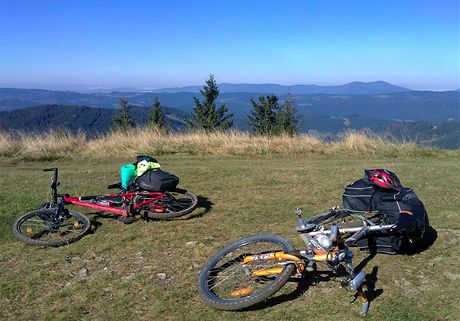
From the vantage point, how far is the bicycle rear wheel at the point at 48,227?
6.32 metres

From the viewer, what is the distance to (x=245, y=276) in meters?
4.63

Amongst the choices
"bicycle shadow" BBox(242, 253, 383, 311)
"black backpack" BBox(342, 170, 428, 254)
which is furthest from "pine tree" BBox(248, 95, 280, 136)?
"bicycle shadow" BBox(242, 253, 383, 311)

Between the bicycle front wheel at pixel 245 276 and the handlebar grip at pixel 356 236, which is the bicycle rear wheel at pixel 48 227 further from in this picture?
the handlebar grip at pixel 356 236

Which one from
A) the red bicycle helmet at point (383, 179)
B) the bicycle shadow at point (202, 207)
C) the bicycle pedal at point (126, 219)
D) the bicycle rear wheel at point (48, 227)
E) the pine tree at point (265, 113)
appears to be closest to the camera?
the red bicycle helmet at point (383, 179)

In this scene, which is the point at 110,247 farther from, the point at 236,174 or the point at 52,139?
the point at 52,139

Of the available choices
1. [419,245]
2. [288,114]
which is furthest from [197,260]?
[288,114]

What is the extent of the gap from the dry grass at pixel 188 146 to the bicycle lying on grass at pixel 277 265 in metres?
9.71

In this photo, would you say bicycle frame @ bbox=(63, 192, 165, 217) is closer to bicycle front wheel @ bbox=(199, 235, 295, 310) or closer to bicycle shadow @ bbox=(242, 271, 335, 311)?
bicycle front wheel @ bbox=(199, 235, 295, 310)

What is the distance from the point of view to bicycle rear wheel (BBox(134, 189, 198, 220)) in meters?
6.87

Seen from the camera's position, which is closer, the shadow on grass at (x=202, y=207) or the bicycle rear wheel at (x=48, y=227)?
the bicycle rear wheel at (x=48, y=227)

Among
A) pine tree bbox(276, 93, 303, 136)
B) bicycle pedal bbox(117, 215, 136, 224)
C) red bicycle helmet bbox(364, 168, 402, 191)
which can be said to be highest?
red bicycle helmet bbox(364, 168, 402, 191)

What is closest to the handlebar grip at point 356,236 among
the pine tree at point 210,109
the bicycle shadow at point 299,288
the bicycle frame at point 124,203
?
the bicycle shadow at point 299,288

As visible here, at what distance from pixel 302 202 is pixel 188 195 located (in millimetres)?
2235

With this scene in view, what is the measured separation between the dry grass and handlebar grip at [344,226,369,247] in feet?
33.1
